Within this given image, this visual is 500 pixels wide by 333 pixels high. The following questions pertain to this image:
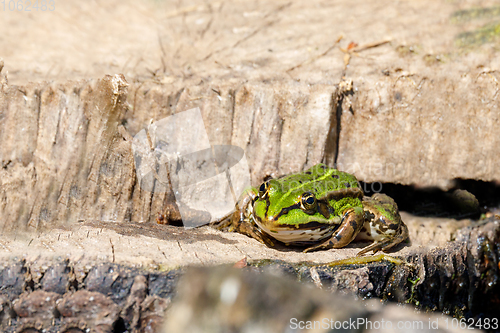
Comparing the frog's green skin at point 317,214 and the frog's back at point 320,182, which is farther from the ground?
the frog's back at point 320,182

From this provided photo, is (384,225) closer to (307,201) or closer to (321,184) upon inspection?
(321,184)

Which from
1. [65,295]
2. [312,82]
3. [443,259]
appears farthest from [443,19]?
[65,295]

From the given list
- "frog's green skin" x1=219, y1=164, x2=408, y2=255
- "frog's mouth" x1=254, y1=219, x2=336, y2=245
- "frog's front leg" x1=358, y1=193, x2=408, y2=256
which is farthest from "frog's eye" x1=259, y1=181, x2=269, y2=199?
"frog's front leg" x1=358, y1=193, x2=408, y2=256

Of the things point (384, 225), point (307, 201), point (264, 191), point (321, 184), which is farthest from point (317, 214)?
point (384, 225)

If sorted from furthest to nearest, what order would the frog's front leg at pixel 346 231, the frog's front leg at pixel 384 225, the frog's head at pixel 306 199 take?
the frog's front leg at pixel 384 225 < the frog's front leg at pixel 346 231 < the frog's head at pixel 306 199

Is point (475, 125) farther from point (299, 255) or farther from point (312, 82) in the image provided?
point (299, 255)

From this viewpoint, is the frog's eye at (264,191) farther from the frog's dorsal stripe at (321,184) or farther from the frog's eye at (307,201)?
the frog's eye at (307,201)

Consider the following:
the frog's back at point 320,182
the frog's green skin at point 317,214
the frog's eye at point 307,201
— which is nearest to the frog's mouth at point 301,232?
the frog's green skin at point 317,214
